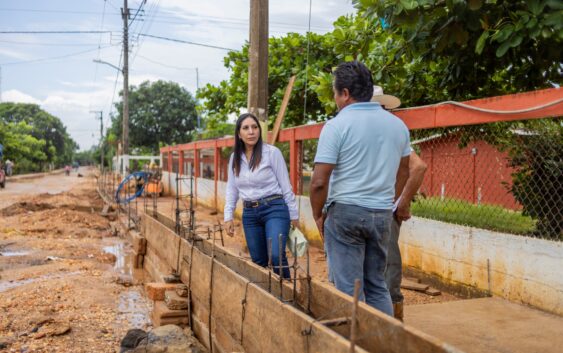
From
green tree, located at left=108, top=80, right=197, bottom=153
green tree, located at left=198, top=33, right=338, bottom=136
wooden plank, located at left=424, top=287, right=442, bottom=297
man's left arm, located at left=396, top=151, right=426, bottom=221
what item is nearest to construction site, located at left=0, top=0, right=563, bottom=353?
wooden plank, located at left=424, top=287, right=442, bottom=297

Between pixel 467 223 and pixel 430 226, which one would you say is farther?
pixel 430 226

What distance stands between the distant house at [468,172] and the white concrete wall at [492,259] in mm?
538

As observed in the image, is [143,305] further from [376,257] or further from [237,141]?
[376,257]

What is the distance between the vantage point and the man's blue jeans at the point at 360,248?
315 cm

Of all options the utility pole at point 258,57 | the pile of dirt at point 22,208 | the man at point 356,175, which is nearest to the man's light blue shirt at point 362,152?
the man at point 356,175

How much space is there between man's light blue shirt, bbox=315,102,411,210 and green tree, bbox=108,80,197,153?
144 feet

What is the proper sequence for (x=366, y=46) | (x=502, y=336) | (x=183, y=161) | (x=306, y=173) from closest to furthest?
(x=502, y=336) → (x=366, y=46) → (x=306, y=173) → (x=183, y=161)

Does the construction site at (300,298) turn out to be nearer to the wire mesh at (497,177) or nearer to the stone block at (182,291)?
the stone block at (182,291)

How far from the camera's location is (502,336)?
4.38m

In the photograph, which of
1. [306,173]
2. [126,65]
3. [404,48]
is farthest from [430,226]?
[126,65]

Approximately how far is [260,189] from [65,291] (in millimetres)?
3572

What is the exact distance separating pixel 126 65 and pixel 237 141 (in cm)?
2862

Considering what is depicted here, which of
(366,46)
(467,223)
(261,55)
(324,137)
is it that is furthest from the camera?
(261,55)

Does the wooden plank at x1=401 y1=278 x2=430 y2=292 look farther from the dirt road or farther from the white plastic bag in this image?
the dirt road
